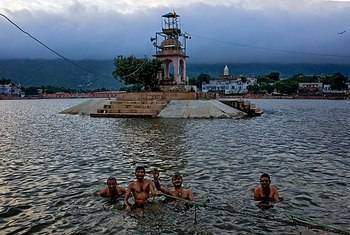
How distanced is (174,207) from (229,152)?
41.1 feet

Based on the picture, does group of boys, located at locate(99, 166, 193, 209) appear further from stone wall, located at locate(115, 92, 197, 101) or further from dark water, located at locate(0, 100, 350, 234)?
stone wall, located at locate(115, 92, 197, 101)

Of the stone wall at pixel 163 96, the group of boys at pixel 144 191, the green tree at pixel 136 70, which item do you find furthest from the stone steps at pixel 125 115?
the group of boys at pixel 144 191

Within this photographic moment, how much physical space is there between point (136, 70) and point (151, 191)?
55.6 m

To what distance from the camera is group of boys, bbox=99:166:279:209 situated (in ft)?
43.3

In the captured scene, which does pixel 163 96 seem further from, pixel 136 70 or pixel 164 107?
pixel 136 70

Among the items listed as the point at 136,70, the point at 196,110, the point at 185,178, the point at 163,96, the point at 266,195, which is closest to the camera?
the point at 266,195

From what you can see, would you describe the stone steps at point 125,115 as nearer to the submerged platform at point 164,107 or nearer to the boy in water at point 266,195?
the submerged platform at point 164,107

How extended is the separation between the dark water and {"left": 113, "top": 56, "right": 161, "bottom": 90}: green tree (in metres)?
33.9

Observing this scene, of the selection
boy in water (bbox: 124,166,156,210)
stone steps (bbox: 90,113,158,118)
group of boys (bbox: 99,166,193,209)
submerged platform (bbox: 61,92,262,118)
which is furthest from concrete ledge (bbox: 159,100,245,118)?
boy in water (bbox: 124,166,156,210)

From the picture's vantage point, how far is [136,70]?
6788cm

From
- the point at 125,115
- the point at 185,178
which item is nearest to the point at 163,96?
the point at 125,115

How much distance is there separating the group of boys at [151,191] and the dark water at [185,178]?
39 cm

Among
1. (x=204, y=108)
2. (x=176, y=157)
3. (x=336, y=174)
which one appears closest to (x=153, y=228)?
(x=336, y=174)

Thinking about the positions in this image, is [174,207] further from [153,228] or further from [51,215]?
[51,215]
